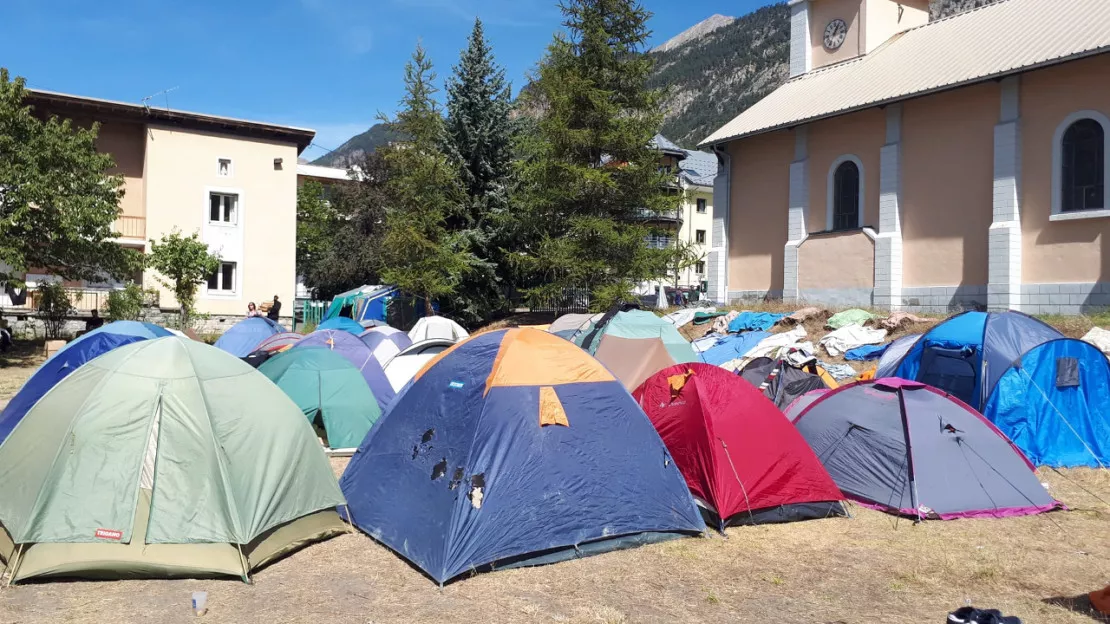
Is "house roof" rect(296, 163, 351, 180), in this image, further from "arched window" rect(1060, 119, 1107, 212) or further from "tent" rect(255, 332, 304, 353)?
"arched window" rect(1060, 119, 1107, 212)

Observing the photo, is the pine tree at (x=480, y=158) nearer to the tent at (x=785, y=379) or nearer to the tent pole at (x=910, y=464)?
the tent at (x=785, y=379)

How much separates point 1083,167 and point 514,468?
17.8 meters

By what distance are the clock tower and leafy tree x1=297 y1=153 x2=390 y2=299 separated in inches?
Result: 739

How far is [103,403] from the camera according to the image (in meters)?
5.78

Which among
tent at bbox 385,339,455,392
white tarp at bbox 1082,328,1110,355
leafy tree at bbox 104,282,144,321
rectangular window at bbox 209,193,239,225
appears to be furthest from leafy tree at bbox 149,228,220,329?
white tarp at bbox 1082,328,1110,355

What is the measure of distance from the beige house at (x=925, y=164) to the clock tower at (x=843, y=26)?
0.05 metres

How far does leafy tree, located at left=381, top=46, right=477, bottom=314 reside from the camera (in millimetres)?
26062

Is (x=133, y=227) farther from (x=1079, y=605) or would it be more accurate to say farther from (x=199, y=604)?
(x=1079, y=605)

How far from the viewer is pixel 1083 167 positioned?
17969mm

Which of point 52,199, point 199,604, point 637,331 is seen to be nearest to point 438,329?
point 637,331

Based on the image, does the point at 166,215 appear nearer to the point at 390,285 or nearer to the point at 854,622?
the point at 390,285

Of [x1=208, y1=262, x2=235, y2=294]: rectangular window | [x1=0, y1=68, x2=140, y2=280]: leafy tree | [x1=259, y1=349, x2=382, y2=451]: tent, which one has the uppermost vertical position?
[x1=0, y1=68, x2=140, y2=280]: leafy tree

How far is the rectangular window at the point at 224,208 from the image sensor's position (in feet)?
104

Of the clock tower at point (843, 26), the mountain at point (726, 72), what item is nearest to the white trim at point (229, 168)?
the clock tower at point (843, 26)
